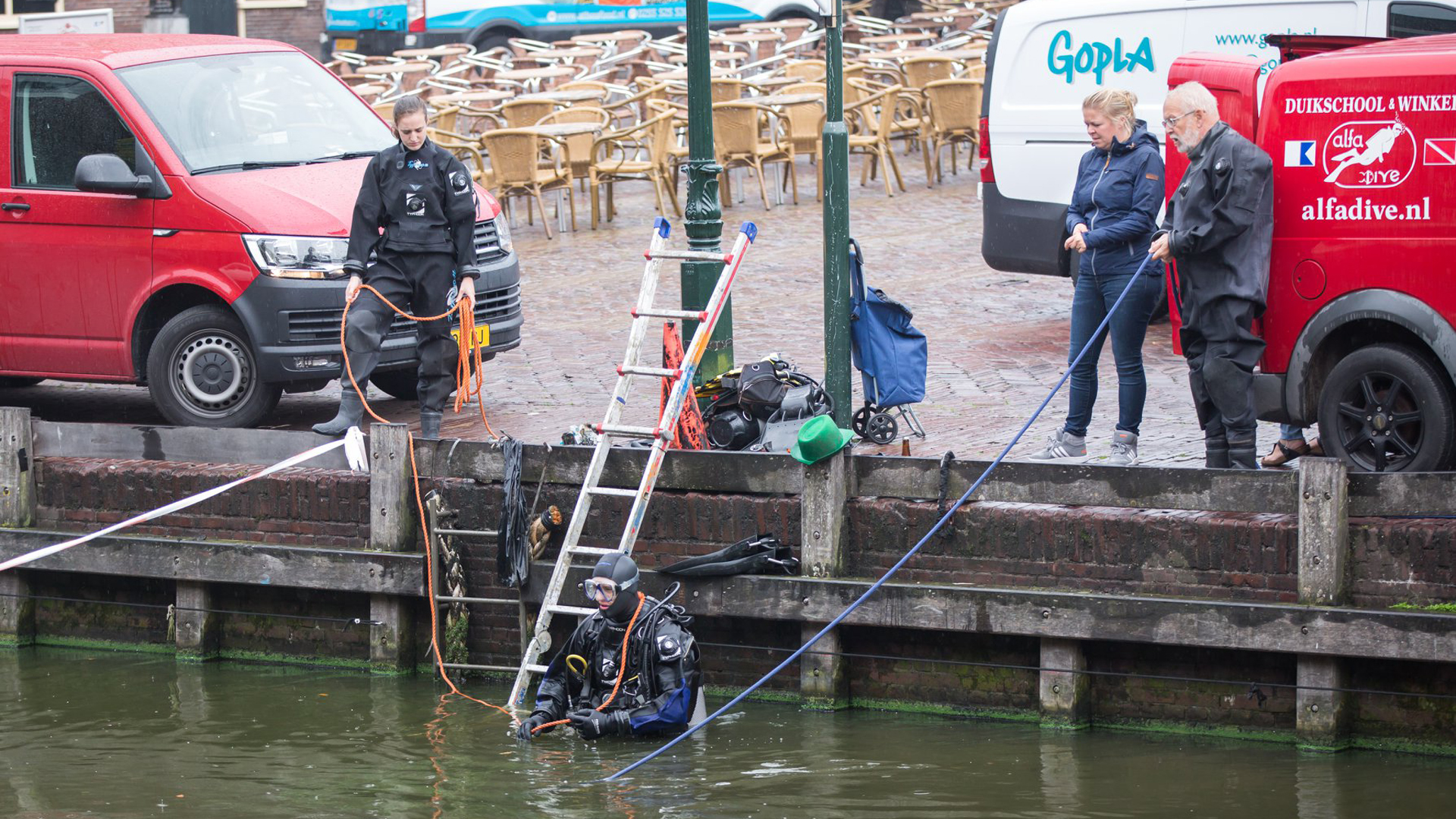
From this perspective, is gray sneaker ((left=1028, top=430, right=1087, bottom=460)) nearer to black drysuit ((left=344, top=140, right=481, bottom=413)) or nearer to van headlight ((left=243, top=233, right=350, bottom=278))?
black drysuit ((left=344, top=140, right=481, bottom=413))

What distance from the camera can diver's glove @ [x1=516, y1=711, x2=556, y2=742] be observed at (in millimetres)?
→ 8305

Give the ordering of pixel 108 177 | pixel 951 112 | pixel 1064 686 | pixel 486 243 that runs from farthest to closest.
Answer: pixel 951 112
pixel 486 243
pixel 108 177
pixel 1064 686

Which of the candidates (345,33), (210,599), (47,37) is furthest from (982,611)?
(345,33)

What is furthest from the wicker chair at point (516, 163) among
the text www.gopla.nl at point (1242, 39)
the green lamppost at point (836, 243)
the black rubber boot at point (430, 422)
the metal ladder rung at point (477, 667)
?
the metal ladder rung at point (477, 667)

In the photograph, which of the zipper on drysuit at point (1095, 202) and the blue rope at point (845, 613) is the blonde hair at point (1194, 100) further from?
the zipper on drysuit at point (1095, 202)

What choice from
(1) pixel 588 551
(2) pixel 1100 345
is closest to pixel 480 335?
(1) pixel 588 551

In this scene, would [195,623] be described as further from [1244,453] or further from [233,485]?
[1244,453]

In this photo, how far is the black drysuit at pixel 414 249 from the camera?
A: 9.55 metres

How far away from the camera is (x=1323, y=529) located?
7.63 metres

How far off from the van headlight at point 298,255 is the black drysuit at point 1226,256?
4.36 metres

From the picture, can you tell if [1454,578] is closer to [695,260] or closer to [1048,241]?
[695,260]

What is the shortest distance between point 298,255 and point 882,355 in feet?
10.2

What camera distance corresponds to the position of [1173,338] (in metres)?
9.05

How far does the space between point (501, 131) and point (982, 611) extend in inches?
370
